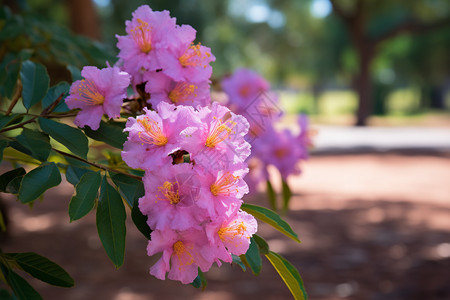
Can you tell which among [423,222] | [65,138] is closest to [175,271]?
[65,138]

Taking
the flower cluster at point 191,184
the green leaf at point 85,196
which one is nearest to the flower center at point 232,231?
the flower cluster at point 191,184

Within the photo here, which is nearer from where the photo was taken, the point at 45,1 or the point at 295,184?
the point at 295,184

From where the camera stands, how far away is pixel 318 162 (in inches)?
415

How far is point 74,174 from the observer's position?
0.99 meters

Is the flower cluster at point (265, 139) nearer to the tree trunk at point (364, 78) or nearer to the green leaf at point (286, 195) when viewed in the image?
the green leaf at point (286, 195)

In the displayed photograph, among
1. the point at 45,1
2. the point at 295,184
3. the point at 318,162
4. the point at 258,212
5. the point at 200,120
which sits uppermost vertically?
the point at 45,1

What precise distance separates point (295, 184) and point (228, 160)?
7.23 m

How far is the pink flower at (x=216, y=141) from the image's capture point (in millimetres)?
846

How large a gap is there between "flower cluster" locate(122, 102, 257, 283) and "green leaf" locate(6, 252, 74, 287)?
0.21 m

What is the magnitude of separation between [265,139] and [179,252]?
61.4 inches

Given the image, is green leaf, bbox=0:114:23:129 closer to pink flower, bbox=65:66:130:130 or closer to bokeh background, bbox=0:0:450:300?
pink flower, bbox=65:66:130:130

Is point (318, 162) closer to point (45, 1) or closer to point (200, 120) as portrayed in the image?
point (45, 1)

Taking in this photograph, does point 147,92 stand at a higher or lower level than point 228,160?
higher

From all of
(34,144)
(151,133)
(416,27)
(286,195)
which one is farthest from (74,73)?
(416,27)
